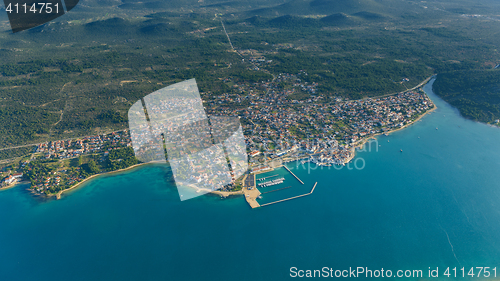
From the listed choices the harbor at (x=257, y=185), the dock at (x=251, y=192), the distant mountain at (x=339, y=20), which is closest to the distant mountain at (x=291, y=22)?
the distant mountain at (x=339, y=20)

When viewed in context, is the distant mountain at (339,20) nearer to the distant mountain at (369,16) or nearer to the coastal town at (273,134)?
the distant mountain at (369,16)

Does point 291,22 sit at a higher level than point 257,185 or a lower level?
higher

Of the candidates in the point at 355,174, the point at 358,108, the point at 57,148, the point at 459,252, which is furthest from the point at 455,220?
the point at 57,148

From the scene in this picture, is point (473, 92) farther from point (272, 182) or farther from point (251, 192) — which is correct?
point (251, 192)

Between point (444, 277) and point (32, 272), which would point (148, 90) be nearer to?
point (32, 272)

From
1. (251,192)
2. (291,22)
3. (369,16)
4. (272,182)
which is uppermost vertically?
(369,16)

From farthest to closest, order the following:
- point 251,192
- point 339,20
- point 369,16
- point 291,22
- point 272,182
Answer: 1. point 369,16
2. point 291,22
3. point 339,20
4. point 272,182
5. point 251,192

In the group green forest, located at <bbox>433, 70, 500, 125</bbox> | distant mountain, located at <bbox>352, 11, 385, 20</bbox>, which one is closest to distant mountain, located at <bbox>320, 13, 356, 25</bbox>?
distant mountain, located at <bbox>352, 11, 385, 20</bbox>

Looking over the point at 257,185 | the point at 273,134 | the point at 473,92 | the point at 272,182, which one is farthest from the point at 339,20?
the point at 257,185
